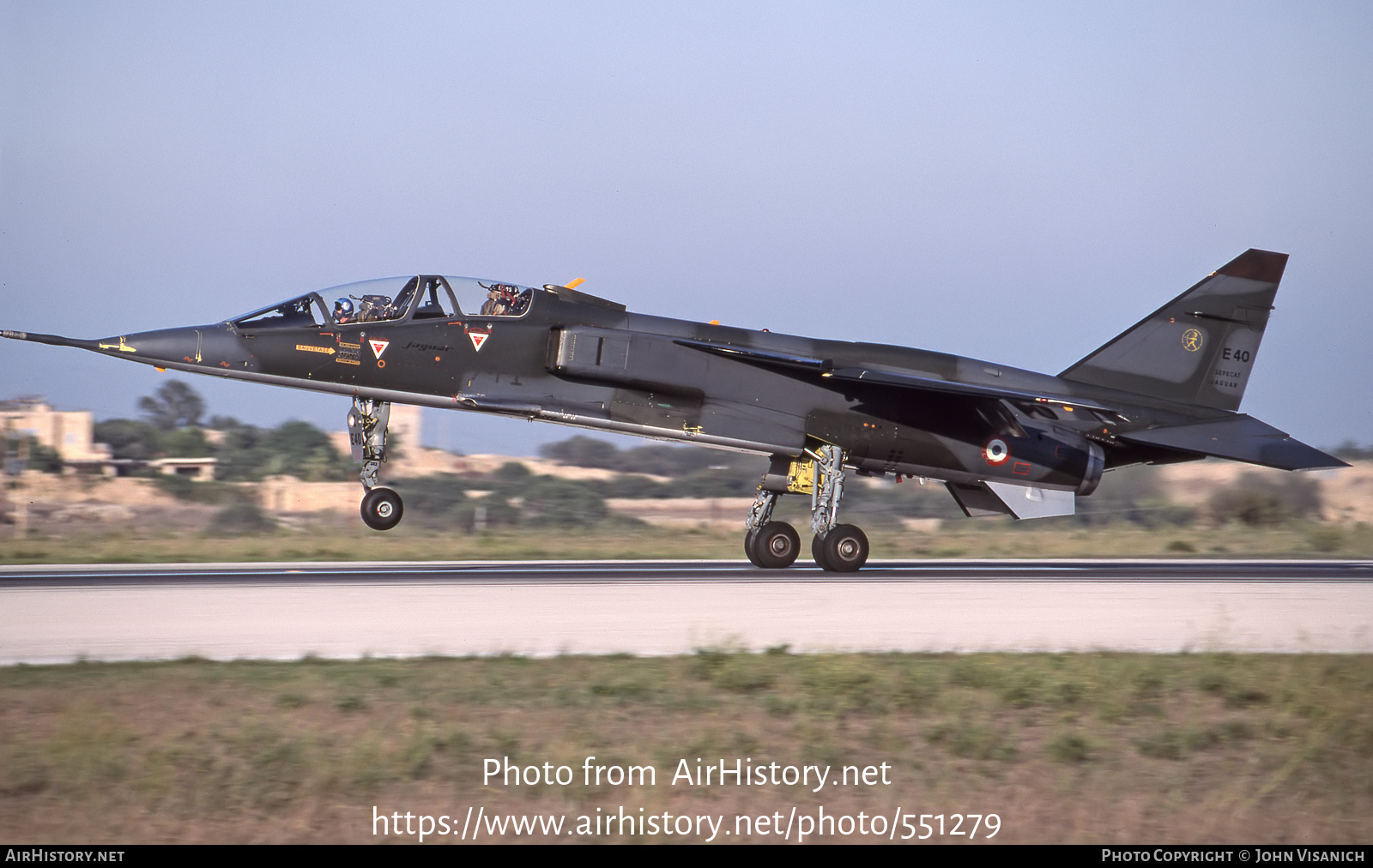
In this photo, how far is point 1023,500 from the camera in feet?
58.2

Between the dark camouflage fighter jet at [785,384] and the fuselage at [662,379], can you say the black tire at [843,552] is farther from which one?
the fuselage at [662,379]

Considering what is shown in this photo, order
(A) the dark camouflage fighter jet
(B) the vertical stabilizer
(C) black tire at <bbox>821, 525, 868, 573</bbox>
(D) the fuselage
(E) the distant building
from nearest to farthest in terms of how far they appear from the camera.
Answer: (D) the fuselage, (A) the dark camouflage fighter jet, (C) black tire at <bbox>821, 525, 868, 573</bbox>, (B) the vertical stabilizer, (E) the distant building

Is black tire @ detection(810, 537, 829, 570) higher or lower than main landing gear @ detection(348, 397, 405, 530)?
lower

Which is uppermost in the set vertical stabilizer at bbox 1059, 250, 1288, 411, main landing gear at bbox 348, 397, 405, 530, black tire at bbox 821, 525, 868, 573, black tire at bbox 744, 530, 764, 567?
vertical stabilizer at bbox 1059, 250, 1288, 411

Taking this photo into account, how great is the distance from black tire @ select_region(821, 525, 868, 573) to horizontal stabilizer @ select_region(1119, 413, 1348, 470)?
4505 millimetres

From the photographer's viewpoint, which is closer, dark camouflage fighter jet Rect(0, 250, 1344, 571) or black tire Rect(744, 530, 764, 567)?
dark camouflage fighter jet Rect(0, 250, 1344, 571)

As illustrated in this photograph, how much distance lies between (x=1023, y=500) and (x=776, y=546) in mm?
3732

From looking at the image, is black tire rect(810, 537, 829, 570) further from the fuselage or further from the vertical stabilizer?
→ the vertical stabilizer

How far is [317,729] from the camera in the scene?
7438 mm

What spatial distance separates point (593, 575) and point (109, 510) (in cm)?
1862

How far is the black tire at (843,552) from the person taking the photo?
16.7m

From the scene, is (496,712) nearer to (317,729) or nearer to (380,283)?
(317,729)

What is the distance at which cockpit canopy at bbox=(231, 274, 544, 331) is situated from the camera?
1530 centimetres

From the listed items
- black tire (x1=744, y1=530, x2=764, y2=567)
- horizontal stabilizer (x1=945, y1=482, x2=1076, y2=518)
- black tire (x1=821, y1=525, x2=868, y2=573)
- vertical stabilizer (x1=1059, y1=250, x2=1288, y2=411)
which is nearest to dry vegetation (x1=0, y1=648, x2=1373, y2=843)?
black tire (x1=821, y1=525, x2=868, y2=573)
